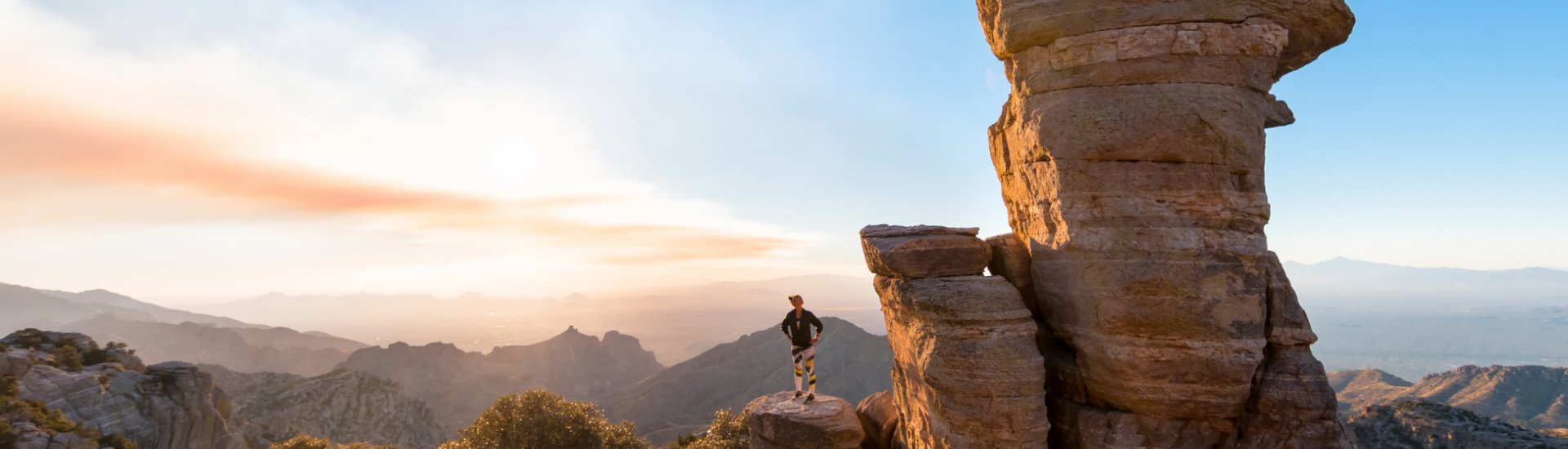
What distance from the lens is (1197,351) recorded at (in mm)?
13367

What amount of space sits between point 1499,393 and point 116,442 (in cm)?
15832

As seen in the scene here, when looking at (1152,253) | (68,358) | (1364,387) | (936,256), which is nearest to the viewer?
(1152,253)

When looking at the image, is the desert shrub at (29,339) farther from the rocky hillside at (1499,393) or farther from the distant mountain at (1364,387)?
the distant mountain at (1364,387)

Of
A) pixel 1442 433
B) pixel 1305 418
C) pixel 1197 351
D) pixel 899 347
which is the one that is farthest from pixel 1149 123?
pixel 1442 433

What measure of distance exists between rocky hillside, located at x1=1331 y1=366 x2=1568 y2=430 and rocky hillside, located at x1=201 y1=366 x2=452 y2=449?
121 m

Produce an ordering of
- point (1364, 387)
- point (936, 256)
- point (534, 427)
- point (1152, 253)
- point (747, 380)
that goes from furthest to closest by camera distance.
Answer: point (747, 380)
point (1364, 387)
point (534, 427)
point (936, 256)
point (1152, 253)

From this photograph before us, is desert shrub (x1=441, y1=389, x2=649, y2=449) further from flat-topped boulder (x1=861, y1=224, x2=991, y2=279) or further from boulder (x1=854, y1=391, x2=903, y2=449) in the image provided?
flat-topped boulder (x1=861, y1=224, x2=991, y2=279)

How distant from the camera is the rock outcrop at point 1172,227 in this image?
44.0 ft

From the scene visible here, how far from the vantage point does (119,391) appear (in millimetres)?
41469

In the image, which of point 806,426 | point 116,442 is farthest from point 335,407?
point 806,426

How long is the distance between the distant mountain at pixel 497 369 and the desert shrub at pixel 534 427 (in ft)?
289

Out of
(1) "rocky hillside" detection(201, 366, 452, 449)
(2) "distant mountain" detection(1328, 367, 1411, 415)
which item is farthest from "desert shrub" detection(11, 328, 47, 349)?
(2) "distant mountain" detection(1328, 367, 1411, 415)

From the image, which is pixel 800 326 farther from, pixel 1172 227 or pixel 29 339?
pixel 29 339

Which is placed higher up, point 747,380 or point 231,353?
point 231,353
